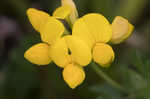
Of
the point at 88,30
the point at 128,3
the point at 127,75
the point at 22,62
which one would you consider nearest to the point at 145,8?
the point at 128,3

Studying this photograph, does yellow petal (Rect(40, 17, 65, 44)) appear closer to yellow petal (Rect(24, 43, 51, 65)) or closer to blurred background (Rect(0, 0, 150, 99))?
yellow petal (Rect(24, 43, 51, 65))

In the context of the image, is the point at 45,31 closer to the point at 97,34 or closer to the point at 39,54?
the point at 39,54

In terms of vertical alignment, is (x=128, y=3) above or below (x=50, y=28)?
below

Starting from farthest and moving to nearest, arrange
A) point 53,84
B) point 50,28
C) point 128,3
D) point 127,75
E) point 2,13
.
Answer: point 2,13
point 128,3
point 53,84
point 127,75
point 50,28

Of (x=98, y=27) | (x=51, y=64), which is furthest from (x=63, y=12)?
(x=51, y=64)

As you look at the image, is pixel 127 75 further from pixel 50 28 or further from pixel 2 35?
pixel 2 35

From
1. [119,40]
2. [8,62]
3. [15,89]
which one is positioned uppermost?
[119,40]

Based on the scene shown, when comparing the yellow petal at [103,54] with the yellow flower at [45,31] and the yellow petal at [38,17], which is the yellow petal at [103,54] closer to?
the yellow flower at [45,31]

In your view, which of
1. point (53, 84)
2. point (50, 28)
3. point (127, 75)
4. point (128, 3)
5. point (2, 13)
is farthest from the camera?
point (2, 13)

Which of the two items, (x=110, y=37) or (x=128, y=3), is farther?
(x=128, y=3)
